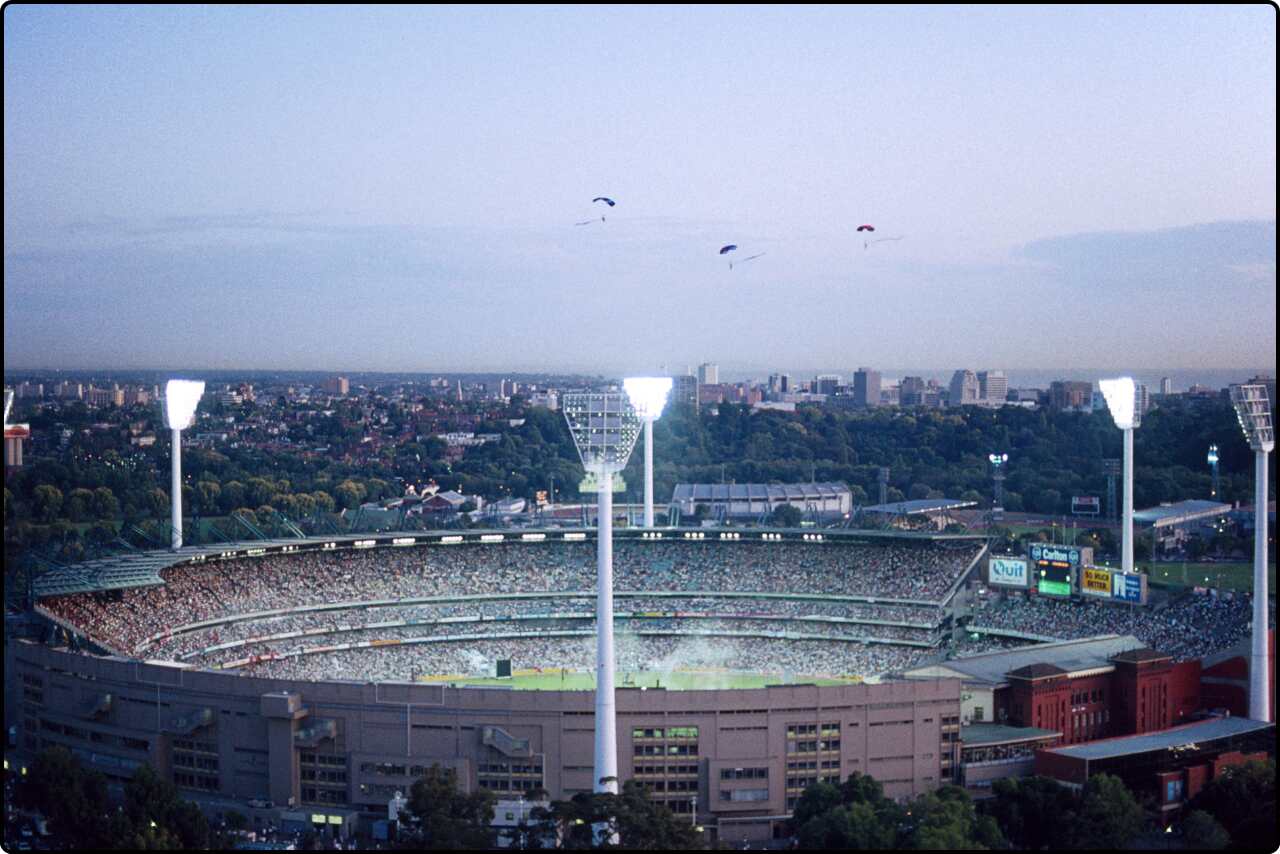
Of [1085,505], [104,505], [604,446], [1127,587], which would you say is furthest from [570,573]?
[1085,505]

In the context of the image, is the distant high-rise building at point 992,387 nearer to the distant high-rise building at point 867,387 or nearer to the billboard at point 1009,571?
the distant high-rise building at point 867,387

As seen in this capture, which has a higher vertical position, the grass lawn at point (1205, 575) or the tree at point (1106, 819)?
the grass lawn at point (1205, 575)

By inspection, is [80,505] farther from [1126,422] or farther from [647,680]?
[1126,422]

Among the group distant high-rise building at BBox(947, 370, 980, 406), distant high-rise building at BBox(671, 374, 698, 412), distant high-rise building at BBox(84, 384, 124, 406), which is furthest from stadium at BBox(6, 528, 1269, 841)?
distant high-rise building at BBox(947, 370, 980, 406)

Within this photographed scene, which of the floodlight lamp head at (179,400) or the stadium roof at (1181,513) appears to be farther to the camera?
the stadium roof at (1181,513)

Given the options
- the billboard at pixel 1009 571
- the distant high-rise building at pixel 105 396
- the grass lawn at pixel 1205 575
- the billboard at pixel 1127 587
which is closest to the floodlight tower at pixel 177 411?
the billboard at pixel 1009 571

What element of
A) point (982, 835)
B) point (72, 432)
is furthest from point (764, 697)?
point (72, 432)

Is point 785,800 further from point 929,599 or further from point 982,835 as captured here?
point 929,599

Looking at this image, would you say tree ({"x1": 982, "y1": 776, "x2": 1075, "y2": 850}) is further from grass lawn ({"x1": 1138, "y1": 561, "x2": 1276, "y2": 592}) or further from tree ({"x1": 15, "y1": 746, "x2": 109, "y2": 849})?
grass lawn ({"x1": 1138, "y1": 561, "x2": 1276, "y2": 592})
